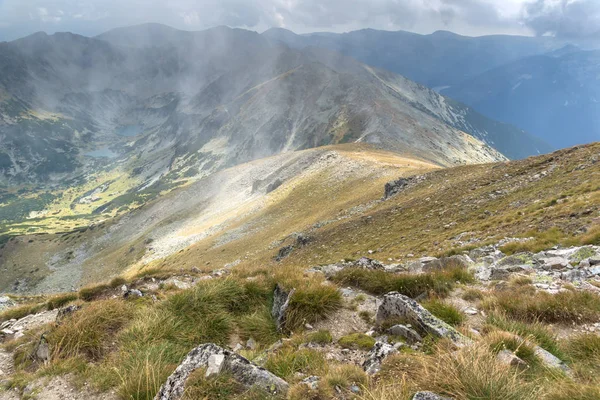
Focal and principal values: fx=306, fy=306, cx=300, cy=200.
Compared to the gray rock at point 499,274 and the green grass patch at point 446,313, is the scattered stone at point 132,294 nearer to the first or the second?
the green grass patch at point 446,313

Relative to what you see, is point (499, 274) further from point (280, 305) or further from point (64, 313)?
point (64, 313)

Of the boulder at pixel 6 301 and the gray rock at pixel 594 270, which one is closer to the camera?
the gray rock at pixel 594 270

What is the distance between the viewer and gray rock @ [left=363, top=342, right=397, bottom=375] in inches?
213

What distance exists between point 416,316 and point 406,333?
1.45 ft

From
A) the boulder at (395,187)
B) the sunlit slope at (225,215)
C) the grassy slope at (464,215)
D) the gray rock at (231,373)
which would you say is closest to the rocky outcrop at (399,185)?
the boulder at (395,187)

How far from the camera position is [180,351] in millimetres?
6711

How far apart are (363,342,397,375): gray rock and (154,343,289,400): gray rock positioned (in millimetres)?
1568

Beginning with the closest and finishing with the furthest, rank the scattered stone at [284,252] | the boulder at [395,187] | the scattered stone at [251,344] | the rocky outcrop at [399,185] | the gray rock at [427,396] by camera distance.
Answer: the gray rock at [427,396] → the scattered stone at [251,344] → the scattered stone at [284,252] → the rocky outcrop at [399,185] → the boulder at [395,187]

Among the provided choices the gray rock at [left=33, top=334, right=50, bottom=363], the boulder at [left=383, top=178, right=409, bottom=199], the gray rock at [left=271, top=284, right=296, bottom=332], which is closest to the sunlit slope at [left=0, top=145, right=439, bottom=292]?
the boulder at [left=383, top=178, right=409, bottom=199]

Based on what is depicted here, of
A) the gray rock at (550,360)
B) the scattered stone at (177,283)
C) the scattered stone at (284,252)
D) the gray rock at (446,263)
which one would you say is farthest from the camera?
A: the scattered stone at (284,252)

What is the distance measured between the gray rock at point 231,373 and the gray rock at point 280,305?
307 centimetres

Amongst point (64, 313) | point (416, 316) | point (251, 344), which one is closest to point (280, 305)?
point (251, 344)

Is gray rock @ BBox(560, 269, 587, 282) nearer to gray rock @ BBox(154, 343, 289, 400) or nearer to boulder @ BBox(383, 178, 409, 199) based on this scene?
gray rock @ BBox(154, 343, 289, 400)

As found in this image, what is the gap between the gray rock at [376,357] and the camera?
5.40 metres
